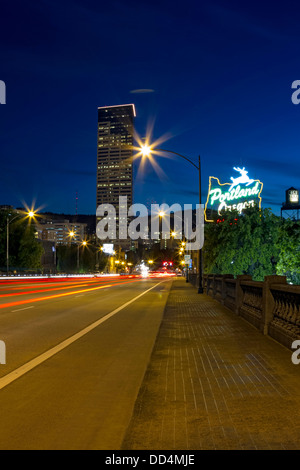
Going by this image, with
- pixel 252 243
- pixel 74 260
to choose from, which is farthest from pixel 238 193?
pixel 74 260

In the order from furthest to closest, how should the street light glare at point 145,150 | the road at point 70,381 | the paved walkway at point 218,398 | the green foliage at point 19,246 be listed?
1. the green foliage at point 19,246
2. the street light glare at point 145,150
3. the road at point 70,381
4. the paved walkway at point 218,398

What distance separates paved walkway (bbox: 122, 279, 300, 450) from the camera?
4.98m

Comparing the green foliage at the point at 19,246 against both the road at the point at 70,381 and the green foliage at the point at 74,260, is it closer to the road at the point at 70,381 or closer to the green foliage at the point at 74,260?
the green foliage at the point at 74,260

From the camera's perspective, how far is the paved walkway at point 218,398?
4.98 metres

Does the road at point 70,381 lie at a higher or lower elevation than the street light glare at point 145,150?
lower

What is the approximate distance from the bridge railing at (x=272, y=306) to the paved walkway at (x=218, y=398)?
15.4 inches

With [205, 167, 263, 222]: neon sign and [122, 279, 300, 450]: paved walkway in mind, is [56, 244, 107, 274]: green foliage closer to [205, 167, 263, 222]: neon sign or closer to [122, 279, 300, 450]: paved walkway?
[205, 167, 263, 222]: neon sign

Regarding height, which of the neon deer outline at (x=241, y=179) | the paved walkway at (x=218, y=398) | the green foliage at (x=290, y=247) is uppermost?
the neon deer outline at (x=241, y=179)

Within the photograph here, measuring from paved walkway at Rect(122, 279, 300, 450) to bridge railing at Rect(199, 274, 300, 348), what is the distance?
1.28ft

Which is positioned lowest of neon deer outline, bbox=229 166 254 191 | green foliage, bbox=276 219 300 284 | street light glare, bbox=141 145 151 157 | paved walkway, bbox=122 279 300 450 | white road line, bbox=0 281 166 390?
white road line, bbox=0 281 166 390

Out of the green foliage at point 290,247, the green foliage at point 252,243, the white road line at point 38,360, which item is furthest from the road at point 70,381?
the green foliage at point 252,243

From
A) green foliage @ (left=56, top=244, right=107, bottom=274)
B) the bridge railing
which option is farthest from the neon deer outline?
green foliage @ (left=56, top=244, right=107, bottom=274)

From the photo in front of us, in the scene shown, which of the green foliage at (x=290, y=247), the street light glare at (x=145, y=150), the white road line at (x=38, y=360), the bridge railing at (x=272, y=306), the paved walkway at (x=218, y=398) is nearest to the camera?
the paved walkway at (x=218, y=398)

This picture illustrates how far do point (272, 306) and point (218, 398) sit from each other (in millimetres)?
5977
